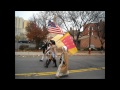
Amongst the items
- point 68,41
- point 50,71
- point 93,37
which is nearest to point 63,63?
point 68,41

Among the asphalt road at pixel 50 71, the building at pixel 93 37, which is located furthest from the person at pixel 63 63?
the building at pixel 93 37

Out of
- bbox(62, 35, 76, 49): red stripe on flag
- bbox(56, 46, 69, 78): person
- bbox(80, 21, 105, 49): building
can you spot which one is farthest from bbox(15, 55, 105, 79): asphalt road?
bbox(80, 21, 105, 49): building

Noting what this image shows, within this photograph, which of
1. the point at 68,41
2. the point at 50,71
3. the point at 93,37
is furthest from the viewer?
the point at 93,37

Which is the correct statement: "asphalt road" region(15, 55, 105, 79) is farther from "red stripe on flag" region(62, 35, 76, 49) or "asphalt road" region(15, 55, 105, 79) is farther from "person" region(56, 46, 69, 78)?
"red stripe on flag" region(62, 35, 76, 49)

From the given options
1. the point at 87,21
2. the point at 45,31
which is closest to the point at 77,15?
the point at 87,21

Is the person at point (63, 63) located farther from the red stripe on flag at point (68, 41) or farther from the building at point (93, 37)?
the building at point (93, 37)

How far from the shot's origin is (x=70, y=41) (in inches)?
302

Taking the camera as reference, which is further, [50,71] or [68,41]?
[50,71]

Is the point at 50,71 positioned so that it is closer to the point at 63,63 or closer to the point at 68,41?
the point at 63,63
